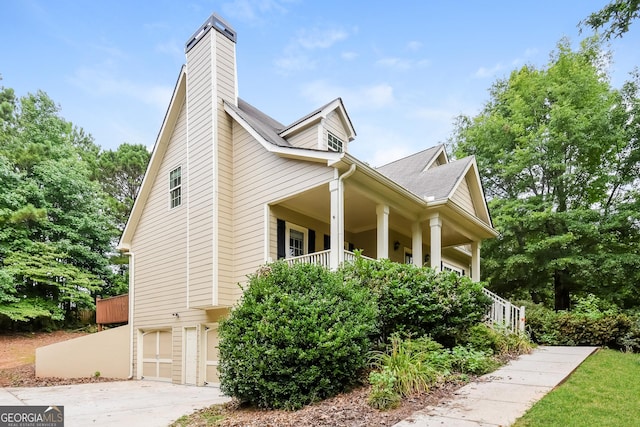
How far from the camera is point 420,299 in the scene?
7.17 metres

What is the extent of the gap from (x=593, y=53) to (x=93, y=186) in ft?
84.2

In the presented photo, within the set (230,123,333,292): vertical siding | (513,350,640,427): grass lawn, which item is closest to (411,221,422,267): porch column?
(230,123,333,292): vertical siding

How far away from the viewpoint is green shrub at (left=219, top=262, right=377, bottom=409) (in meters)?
5.57

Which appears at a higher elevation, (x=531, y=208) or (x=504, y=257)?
(x=531, y=208)

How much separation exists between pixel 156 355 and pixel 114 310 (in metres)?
4.27

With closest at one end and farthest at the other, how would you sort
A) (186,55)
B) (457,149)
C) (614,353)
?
(614,353) < (186,55) < (457,149)

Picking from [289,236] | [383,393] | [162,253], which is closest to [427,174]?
[289,236]

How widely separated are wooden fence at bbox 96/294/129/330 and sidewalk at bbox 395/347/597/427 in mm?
12795

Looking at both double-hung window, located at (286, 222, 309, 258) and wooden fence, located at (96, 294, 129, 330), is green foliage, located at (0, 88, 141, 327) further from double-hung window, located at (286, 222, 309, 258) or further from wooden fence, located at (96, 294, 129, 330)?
double-hung window, located at (286, 222, 309, 258)

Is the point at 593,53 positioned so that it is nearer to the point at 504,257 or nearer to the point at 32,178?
the point at 504,257

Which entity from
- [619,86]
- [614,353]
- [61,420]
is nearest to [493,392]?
[614,353]

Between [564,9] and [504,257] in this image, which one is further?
[504,257]

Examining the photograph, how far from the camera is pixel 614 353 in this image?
8.97 metres

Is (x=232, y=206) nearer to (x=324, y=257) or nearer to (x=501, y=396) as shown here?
(x=324, y=257)
